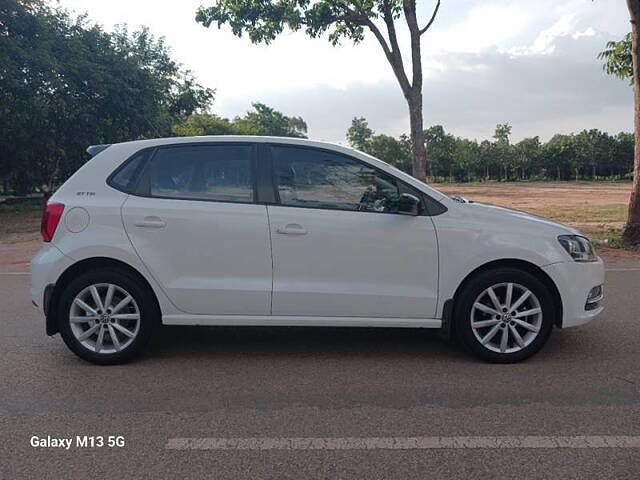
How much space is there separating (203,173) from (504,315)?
104 inches

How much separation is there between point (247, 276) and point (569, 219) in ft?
53.0

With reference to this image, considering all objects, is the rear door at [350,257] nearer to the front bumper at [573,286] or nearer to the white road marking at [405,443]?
the front bumper at [573,286]

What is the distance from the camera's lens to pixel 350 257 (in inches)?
160

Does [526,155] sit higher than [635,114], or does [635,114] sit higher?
[526,155]

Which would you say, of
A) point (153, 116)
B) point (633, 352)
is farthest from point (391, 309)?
point (153, 116)

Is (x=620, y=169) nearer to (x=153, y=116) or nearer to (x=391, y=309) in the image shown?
(x=153, y=116)

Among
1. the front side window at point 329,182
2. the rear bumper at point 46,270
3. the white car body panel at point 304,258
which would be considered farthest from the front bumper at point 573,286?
the rear bumper at point 46,270

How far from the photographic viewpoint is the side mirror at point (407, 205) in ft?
13.2

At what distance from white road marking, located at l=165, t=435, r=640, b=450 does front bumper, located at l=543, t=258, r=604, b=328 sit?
127 centimetres

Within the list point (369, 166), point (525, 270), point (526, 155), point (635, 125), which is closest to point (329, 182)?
point (369, 166)

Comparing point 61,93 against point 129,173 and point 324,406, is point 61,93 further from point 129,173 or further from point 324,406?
point 324,406

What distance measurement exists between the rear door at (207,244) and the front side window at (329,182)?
274 millimetres

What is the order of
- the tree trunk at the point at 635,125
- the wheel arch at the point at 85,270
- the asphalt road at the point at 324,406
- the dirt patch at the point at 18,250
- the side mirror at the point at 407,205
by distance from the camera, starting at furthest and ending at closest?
the tree trunk at the point at 635,125, the dirt patch at the point at 18,250, the wheel arch at the point at 85,270, the side mirror at the point at 407,205, the asphalt road at the point at 324,406

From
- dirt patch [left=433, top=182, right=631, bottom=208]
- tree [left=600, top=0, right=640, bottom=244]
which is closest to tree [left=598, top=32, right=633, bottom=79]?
tree [left=600, top=0, right=640, bottom=244]
